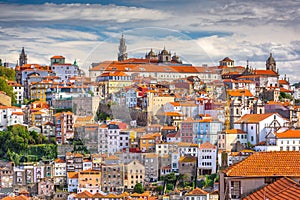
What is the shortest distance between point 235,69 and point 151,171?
11.7 meters

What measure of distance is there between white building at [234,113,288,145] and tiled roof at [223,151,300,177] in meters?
12.9

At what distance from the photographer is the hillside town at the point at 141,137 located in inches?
537

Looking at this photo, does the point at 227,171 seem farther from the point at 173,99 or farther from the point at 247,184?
the point at 173,99

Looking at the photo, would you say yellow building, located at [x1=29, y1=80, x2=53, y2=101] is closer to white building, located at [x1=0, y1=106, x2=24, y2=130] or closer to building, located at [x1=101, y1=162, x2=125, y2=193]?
white building, located at [x1=0, y1=106, x2=24, y2=130]

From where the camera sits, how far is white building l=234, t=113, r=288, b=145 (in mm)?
15750

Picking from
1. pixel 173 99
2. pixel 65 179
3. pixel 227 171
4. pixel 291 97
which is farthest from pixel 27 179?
pixel 227 171

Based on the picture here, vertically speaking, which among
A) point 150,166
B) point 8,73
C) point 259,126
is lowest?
point 150,166

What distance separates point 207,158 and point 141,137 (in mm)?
1323

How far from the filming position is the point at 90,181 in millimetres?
15367

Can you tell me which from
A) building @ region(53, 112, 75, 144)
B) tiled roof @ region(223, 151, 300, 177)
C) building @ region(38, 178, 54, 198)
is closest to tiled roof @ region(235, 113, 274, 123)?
building @ region(53, 112, 75, 144)

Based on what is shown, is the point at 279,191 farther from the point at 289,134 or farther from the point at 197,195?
the point at 289,134

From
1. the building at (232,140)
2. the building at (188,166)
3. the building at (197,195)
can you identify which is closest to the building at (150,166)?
the building at (188,166)

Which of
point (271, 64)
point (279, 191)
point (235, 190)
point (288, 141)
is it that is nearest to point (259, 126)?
point (288, 141)

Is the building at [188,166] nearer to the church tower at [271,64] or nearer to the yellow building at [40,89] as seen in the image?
the yellow building at [40,89]
